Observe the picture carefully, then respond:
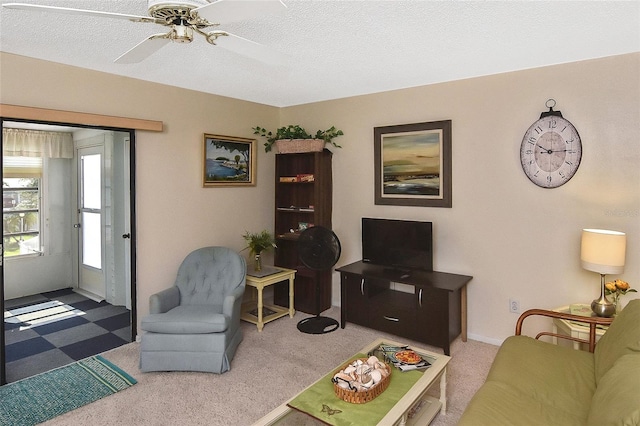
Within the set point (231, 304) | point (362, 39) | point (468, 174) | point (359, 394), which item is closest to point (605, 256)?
point (468, 174)

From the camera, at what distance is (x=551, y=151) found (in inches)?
130

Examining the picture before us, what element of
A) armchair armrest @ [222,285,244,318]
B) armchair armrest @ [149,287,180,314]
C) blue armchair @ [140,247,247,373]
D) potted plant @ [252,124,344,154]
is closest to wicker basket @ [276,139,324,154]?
potted plant @ [252,124,344,154]

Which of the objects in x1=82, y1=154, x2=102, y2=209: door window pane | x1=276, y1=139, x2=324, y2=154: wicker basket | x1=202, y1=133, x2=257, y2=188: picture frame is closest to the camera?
x1=202, y1=133, x2=257, y2=188: picture frame

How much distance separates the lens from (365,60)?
3.16 m

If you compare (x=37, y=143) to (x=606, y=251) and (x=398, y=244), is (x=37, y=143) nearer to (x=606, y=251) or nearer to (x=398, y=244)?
(x=398, y=244)

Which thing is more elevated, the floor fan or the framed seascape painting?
the framed seascape painting

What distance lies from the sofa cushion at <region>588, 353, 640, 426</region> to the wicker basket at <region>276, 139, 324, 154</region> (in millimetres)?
3296

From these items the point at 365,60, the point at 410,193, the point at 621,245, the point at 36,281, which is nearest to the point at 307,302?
the point at 410,193

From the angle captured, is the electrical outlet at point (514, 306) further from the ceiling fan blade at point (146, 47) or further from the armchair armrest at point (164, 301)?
the ceiling fan blade at point (146, 47)

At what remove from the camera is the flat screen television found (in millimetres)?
3807

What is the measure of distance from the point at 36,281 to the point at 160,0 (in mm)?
4794

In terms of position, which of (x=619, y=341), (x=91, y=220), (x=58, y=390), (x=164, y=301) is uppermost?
(x=91, y=220)

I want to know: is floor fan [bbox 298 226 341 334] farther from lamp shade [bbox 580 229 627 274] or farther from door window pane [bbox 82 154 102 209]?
door window pane [bbox 82 154 102 209]

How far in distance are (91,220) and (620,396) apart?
528cm
